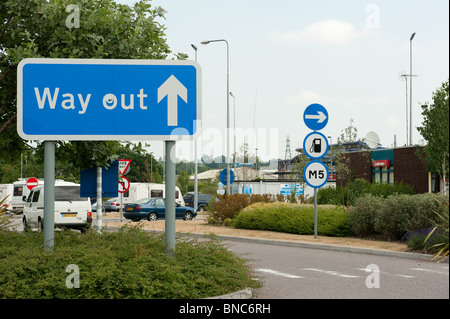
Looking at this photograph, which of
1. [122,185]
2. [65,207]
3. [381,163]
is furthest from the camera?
[381,163]

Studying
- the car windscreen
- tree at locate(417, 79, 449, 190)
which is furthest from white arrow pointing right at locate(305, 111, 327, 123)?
tree at locate(417, 79, 449, 190)

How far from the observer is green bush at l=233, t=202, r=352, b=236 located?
17.1 meters

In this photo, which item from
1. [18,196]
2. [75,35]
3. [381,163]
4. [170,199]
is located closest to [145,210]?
[381,163]

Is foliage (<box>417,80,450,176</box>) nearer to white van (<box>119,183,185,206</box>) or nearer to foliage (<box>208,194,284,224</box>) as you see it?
foliage (<box>208,194,284,224</box>)

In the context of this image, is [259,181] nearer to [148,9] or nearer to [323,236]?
[323,236]

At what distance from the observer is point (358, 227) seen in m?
16.2

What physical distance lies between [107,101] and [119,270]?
231 cm

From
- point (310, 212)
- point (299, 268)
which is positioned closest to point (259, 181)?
point (310, 212)

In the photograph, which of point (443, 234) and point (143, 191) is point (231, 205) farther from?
point (143, 191)

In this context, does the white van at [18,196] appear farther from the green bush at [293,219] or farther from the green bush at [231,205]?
the green bush at [293,219]

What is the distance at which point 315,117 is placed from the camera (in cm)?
1597

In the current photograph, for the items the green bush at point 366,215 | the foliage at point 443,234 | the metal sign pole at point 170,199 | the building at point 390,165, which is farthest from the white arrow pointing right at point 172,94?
the building at point 390,165

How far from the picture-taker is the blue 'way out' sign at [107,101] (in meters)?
7.84
